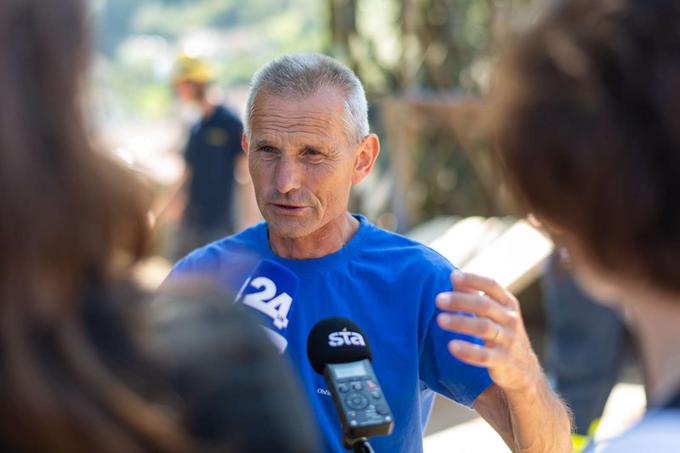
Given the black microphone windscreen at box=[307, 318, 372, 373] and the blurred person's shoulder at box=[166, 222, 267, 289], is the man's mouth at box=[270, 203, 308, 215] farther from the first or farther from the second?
the black microphone windscreen at box=[307, 318, 372, 373]

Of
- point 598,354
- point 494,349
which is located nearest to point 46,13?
point 494,349

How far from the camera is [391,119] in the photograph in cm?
769

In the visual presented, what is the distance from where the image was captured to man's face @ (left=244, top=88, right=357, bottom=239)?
8.02ft

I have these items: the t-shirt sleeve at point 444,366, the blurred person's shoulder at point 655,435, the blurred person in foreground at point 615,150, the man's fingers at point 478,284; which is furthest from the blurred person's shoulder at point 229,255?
the blurred person's shoulder at point 655,435

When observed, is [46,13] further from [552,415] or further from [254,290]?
[552,415]

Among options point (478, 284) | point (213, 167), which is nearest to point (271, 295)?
point (478, 284)

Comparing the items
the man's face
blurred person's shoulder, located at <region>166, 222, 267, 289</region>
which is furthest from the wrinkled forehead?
blurred person's shoulder, located at <region>166, 222, 267, 289</region>

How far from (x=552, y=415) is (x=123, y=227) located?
132 centimetres

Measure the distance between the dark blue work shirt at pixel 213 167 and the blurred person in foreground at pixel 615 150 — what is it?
5.93m

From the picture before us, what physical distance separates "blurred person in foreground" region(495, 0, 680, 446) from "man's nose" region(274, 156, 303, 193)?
123 cm

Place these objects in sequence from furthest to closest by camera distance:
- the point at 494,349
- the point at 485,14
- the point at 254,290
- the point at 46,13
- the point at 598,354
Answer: the point at 485,14
the point at 598,354
the point at 254,290
the point at 494,349
the point at 46,13

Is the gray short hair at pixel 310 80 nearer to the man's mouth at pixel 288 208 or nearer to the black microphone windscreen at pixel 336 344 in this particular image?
the man's mouth at pixel 288 208

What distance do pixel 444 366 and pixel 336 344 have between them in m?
0.42

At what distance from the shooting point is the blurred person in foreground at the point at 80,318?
38.6 inches
